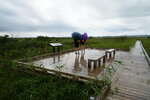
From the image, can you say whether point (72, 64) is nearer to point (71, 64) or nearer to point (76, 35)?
point (71, 64)

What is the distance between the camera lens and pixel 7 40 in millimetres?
8422

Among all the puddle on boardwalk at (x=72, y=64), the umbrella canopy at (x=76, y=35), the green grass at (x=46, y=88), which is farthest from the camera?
the umbrella canopy at (x=76, y=35)

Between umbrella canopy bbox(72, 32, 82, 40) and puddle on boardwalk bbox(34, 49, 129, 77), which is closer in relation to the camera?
puddle on boardwalk bbox(34, 49, 129, 77)

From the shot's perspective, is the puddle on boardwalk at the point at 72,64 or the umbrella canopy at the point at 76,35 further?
the umbrella canopy at the point at 76,35

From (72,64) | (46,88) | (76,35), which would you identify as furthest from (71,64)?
(76,35)

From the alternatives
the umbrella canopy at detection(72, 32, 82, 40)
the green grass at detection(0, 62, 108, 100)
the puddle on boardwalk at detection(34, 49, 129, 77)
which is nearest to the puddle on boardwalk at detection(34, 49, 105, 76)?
the puddle on boardwalk at detection(34, 49, 129, 77)

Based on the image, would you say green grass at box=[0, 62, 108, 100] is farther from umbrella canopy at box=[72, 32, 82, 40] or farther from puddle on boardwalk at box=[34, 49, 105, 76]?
umbrella canopy at box=[72, 32, 82, 40]

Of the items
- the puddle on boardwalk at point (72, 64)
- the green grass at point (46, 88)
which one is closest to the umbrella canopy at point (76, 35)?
the puddle on boardwalk at point (72, 64)

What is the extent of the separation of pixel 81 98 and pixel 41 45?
30.2ft

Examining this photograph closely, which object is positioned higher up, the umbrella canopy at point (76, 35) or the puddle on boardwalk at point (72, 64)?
the umbrella canopy at point (76, 35)

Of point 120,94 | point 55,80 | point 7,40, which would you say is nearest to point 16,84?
point 55,80

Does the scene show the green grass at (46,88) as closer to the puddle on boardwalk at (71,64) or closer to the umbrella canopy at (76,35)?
the puddle on boardwalk at (71,64)

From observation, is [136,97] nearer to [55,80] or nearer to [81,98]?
[81,98]

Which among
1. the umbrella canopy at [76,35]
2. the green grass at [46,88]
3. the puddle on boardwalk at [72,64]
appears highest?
the umbrella canopy at [76,35]
